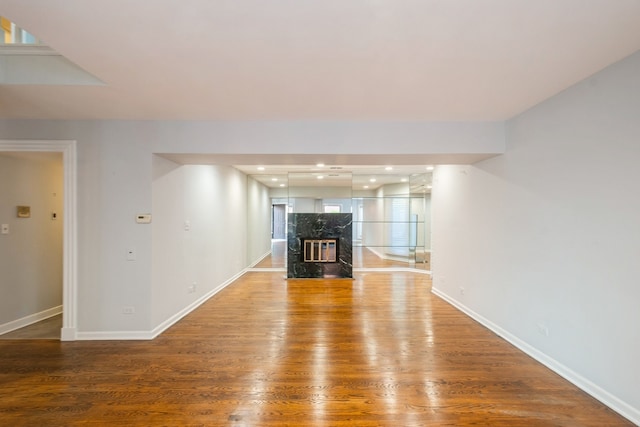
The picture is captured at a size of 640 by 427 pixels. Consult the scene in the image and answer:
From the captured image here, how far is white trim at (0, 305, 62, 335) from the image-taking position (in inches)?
136

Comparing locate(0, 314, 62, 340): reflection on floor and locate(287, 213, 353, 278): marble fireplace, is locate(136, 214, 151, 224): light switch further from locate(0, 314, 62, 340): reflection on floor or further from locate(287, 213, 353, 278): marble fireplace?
locate(287, 213, 353, 278): marble fireplace

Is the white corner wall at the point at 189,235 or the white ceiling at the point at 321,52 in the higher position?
the white ceiling at the point at 321,52

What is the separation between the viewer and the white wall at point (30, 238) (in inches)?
136

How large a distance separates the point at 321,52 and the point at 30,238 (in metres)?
4.45

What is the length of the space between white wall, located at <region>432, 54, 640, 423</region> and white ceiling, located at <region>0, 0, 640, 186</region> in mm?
308

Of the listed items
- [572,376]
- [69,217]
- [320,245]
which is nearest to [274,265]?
[320,245]

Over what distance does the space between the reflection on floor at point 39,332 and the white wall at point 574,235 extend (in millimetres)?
5170

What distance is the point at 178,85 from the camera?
2.36 m

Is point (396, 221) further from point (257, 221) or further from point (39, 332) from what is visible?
point (39, 332)

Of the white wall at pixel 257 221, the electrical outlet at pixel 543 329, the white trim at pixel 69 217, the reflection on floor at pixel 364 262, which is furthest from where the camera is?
the reflection on floor at pixel 364 262

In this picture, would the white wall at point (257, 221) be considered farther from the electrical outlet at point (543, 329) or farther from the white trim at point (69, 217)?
the electrical outlet at point (543, 329)

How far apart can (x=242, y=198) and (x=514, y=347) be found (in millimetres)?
5909

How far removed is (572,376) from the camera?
7.87ft

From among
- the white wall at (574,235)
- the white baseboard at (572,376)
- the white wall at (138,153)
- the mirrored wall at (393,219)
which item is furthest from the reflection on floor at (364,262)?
the white wall at (138,153)
